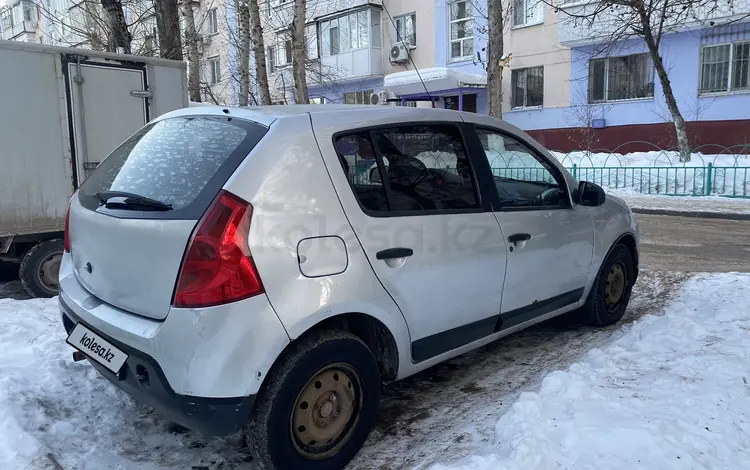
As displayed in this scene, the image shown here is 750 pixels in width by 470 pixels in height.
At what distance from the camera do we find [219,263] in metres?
2.40

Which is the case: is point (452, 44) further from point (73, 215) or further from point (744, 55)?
point (73, 215)

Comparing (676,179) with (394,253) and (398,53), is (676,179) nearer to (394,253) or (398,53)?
(398,53)

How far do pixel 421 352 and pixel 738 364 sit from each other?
2.02 meters

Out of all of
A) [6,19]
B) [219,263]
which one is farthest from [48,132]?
[6,19]

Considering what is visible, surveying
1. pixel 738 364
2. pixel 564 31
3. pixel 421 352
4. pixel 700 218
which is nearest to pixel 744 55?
pixel 564 31

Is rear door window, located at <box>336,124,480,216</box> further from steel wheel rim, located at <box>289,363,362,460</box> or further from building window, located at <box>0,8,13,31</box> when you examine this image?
building window, located at <box>0,8,13,31</box>

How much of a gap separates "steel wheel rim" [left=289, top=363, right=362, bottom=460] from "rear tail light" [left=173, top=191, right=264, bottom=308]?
582 mm

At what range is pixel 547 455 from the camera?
8.64ft

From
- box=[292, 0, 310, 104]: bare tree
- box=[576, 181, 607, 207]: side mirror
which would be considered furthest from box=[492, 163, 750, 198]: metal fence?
box=[576, 181, 607, 207]: side mirror

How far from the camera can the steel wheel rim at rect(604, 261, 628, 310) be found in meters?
4.78

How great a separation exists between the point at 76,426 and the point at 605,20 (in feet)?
62.4

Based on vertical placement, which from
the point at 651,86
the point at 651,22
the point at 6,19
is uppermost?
the point at 6,19

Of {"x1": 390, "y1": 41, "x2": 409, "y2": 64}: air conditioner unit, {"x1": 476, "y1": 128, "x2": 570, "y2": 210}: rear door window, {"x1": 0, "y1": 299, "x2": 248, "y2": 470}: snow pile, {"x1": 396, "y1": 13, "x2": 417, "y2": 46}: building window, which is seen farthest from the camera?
{"x1": 396, "y1": 13, "x2": 417, "y2": 46}: building window

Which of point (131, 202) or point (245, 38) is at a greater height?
point (245, 38)
